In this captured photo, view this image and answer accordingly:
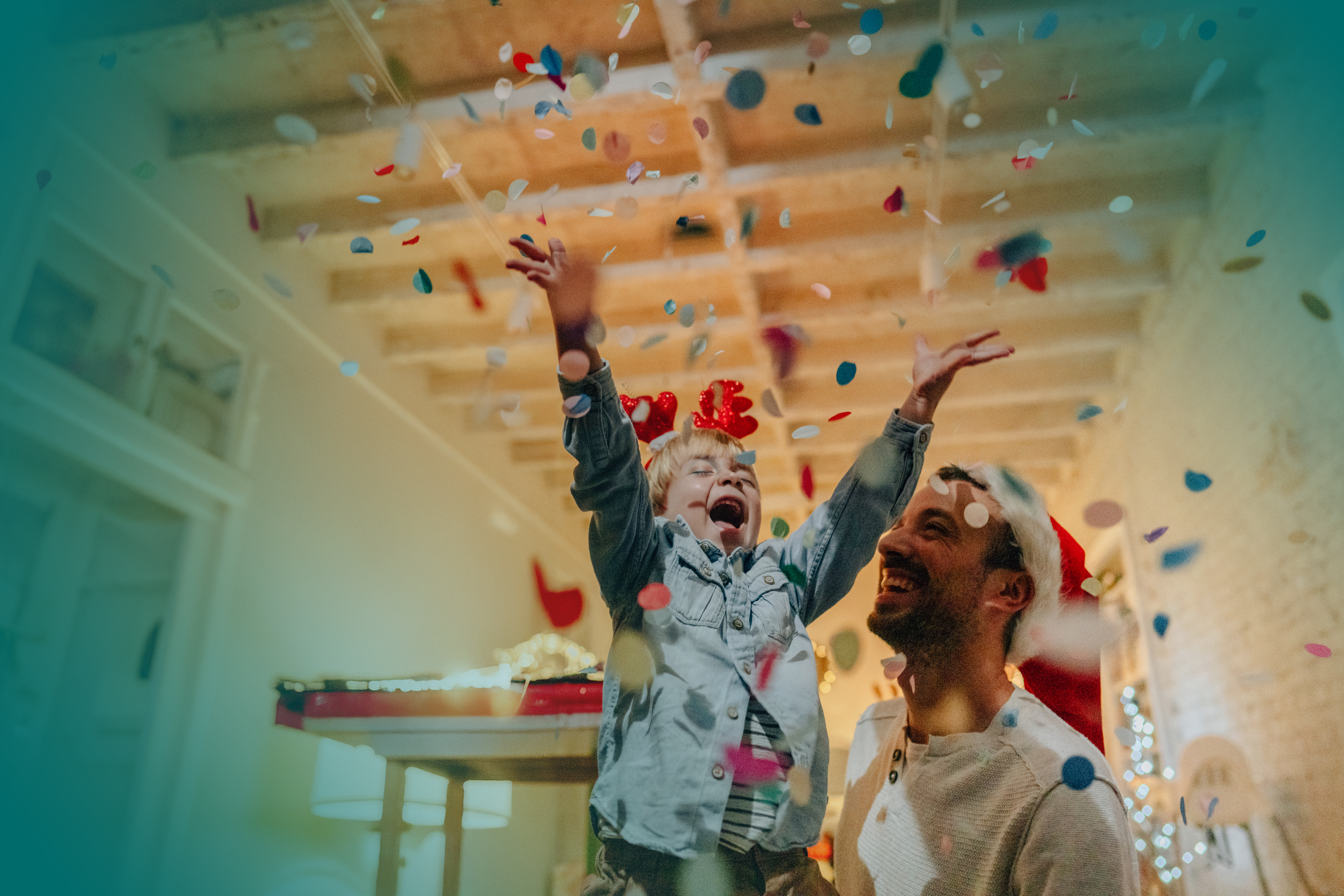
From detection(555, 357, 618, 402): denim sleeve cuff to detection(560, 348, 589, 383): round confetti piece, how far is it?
1 centimetres

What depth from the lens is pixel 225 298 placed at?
3.22 meters

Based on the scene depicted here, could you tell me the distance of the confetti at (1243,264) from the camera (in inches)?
117

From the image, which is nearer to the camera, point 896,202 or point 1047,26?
point 1047,26

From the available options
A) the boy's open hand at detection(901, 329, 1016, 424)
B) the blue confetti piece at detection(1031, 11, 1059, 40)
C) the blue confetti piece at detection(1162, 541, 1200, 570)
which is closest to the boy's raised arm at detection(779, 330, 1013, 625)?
the boy's open hand at detection(901, 329, 1016, 424)

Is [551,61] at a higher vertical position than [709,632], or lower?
higher

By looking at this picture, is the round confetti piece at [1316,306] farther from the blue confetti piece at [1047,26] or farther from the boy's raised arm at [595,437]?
the boy's raised arm at [595,437]

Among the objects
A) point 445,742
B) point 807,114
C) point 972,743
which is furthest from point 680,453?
point 445,742

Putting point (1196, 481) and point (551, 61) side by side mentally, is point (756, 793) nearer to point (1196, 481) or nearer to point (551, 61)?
point (551, 61)

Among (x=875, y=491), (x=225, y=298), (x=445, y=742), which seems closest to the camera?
(x=875, y=491)

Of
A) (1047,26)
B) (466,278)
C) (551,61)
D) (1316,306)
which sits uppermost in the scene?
(466,278)

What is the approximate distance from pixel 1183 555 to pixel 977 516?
273 centimetres

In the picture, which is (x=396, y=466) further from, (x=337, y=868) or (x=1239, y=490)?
(x=1239, y=490)

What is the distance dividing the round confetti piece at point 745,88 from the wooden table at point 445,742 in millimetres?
1957

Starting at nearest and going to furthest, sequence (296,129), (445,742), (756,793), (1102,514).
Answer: (756,793) < (1102,514) < (445,742) < (296,129)
